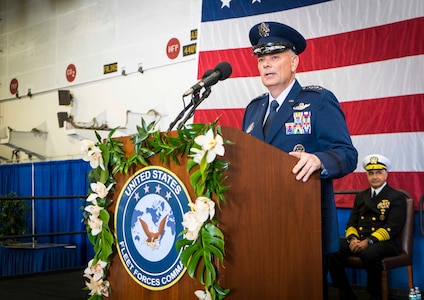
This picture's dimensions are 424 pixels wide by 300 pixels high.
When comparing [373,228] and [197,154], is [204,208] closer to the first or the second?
[197,154]

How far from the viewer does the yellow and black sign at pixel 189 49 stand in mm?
6727

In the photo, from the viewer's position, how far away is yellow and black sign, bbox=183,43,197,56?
22.1ft

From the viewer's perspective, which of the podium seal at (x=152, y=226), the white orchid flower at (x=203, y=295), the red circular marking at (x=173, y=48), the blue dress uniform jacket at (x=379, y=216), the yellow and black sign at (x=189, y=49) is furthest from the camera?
the red circular marking at (x=173, y=48)

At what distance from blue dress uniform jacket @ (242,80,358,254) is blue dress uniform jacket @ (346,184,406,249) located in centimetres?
244

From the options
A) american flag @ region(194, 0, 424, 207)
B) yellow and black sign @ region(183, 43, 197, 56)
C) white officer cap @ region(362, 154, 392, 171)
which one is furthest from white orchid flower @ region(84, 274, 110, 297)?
yellow and black sign @ region(183, 43, 197, 56)

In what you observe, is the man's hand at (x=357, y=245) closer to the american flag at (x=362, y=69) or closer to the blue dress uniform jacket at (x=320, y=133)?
the american flag at (x=362, y=69)

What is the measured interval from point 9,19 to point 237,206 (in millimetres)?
10251

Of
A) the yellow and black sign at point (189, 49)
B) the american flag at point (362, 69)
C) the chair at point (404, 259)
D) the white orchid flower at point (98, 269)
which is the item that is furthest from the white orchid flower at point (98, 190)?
the yellow and black sign at point (189, 49)

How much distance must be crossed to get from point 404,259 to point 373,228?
34cm

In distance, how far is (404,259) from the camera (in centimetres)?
384

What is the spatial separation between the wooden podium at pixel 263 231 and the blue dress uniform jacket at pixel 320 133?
0.57ft

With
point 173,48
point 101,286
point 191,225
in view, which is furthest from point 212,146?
point 173,48

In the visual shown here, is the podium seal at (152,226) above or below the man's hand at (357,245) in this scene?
above

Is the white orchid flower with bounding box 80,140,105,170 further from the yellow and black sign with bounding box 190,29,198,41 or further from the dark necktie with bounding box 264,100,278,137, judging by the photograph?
the yellow and black sign with bounding box 190,29,198,41
